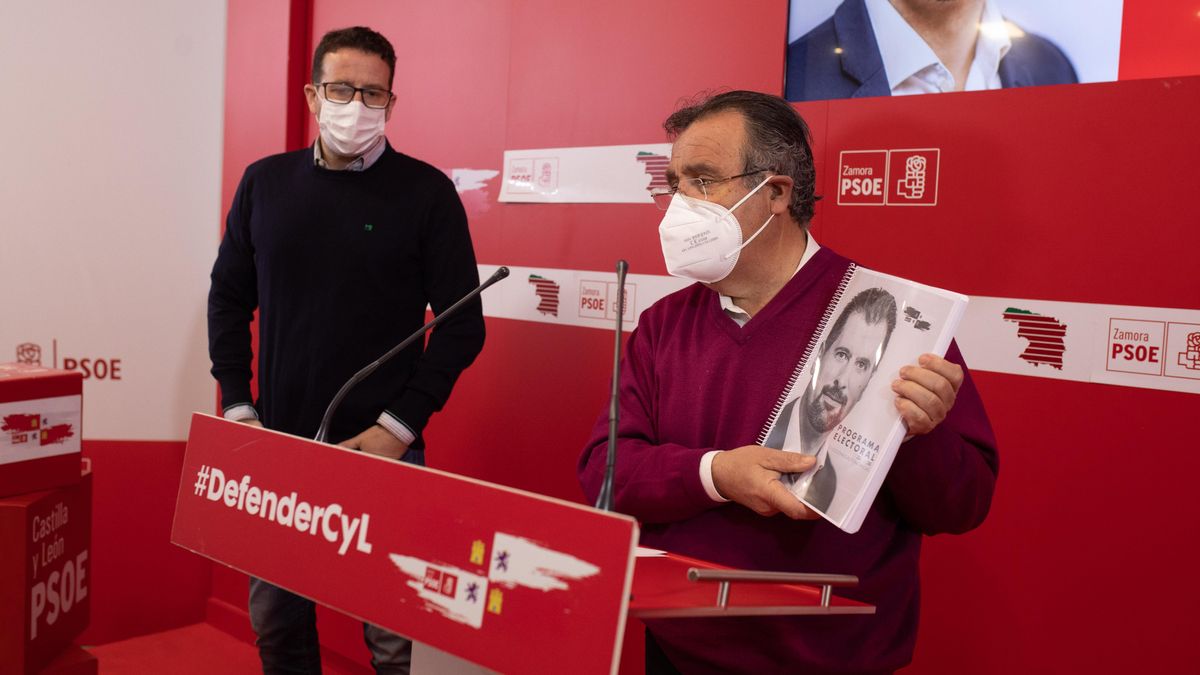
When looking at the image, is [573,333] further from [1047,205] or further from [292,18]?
[292,18]

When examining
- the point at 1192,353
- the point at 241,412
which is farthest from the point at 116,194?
the point at 1192,353

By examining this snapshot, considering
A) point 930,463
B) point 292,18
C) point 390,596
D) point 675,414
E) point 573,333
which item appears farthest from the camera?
point 292,18

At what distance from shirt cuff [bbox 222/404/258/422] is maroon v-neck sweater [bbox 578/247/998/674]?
44.6 inches

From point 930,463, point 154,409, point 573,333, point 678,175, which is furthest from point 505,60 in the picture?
point 930,463

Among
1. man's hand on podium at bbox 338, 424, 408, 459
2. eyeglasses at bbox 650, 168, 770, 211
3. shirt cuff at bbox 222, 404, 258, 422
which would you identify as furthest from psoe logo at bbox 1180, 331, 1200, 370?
shirt cuff at bbox 222, 404, 258, 422

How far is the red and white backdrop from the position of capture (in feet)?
6.18

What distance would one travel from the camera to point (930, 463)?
1283 millimetres

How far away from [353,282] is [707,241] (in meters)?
1.04

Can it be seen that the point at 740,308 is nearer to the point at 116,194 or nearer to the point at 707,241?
the point at 707,241

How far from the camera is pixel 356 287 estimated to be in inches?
90.3

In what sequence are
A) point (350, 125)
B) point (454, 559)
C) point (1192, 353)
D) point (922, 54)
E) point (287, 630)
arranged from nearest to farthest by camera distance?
point (454, 559) → point (1192, 353) → point (922, 54) → point (350, 125) → point (287, 630)

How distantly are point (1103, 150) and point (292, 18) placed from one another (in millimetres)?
2663

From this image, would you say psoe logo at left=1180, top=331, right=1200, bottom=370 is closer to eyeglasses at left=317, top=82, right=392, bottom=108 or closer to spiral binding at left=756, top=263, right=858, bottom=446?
spiral binding at left=756, top=263, right=858, bottom=446

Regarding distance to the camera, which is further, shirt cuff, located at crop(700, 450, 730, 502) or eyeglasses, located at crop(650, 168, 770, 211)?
eyeglasses, located at crop(650, 168, 770, 211)
